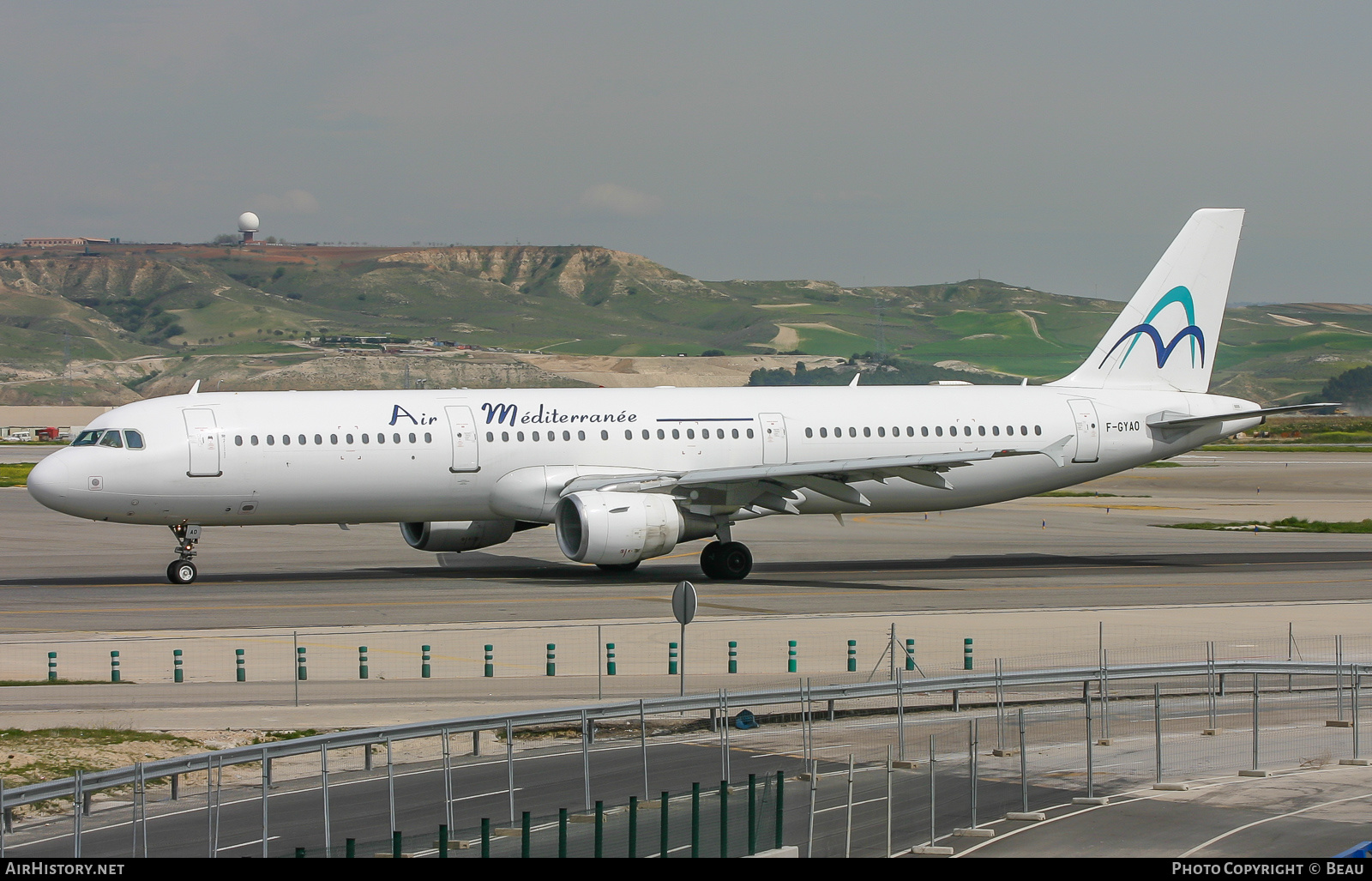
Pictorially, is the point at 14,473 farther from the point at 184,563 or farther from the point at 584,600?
the point at 584,600

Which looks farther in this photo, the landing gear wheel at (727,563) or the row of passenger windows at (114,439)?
the landing gear wheel at (727,563)

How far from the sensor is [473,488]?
127 feet

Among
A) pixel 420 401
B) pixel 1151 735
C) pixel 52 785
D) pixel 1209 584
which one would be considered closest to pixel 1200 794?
pixel 1151 735

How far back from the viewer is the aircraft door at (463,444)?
38469 mm

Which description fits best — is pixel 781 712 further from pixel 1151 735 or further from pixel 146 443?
pixel 146 443

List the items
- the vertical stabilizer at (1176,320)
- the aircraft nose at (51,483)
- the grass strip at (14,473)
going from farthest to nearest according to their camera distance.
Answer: the grass strip at (14,473) → the vertical stabilizer at (1176,320) → the aircraft nose at (51,483)

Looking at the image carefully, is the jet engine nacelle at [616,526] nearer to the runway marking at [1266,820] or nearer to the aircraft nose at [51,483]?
the aircraft nose at [51,483]

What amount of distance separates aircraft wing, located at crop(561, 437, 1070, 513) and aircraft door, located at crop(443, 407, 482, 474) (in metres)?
2.48

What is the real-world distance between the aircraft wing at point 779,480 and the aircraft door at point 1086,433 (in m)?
4.74

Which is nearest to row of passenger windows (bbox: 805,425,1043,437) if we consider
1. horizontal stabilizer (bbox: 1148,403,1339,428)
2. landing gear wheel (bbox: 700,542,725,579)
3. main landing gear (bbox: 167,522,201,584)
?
horizontal stabilizer (bbox: 1148,403,1339,428)

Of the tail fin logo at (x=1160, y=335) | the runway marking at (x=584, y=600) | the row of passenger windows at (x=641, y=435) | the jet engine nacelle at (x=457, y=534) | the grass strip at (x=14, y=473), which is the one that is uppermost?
the tail fin logo at (x=1160, y=335)

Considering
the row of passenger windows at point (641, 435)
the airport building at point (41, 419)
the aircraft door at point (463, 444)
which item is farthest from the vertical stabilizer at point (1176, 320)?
the airport building at point (41, 419)

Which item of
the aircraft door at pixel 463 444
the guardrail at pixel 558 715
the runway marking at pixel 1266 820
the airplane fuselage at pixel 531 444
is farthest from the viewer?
the aircraft door at pixel 463 444
